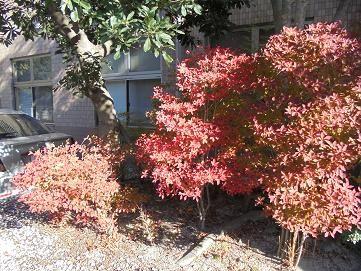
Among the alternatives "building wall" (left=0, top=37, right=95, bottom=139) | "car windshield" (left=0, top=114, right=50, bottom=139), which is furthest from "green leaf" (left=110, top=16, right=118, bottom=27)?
"building wall" (left=0, top=37, right=95, bottom=139)

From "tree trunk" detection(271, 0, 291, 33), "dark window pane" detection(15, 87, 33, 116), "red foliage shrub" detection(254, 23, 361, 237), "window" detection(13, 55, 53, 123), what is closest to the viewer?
"red foliage shrub" detection(254, 23, 361, 237)

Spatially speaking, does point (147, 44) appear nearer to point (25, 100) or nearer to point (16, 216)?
point (16, 216)

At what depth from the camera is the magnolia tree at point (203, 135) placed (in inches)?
154

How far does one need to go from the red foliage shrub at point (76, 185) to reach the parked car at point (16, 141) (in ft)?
3.32

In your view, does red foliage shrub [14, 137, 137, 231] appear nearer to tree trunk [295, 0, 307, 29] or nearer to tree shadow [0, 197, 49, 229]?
tree shadow [0, 197, 49, 229]

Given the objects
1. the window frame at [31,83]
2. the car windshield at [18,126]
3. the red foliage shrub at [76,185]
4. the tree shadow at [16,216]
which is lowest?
the tree shadow at [16,216]

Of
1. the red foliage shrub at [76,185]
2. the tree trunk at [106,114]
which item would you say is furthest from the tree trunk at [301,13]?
the red foliage shrub at [76,185]

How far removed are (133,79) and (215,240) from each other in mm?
6821

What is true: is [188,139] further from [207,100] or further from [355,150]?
[355,150]

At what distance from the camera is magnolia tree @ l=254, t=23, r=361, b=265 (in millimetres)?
3164

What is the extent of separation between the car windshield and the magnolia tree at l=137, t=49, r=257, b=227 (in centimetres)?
275

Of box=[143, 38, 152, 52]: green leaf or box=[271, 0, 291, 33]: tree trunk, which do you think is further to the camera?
box=[271, 0, 291, 33]: tree trunk

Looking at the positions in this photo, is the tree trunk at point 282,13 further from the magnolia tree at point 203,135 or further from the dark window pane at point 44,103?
the dark window pane at point 44,103

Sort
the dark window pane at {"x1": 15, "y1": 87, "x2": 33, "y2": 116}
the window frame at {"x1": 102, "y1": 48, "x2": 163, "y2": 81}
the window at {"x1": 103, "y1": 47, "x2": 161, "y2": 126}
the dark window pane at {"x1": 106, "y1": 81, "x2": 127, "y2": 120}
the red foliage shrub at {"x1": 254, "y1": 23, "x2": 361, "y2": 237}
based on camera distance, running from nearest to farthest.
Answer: the red foliage shrub at {"x1": 254, "y1": 23, "x2": 361, "y2": 237}, the window frame at {"x1": 102, "y1": 48, "x2": 163, "y2": 81}, the window at {"x1": 103, "y1": 47, "x2": 161, "y2": 126}, the dark window pane at {"x1": 106, "y1": 81, "x2": 127, "y2": 120}, the dark window pane at {"x1": 15, "y1": 87, "x2": 33, "y2": 116}
